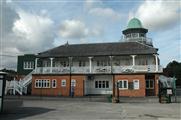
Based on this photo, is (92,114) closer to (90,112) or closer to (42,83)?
(90,112)

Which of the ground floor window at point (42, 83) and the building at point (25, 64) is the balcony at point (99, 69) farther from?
the building at point (25, 64)

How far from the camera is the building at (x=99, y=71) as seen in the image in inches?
1582

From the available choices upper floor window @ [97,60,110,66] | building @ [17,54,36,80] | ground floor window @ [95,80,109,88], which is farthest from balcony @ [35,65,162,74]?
building @ [17,54,36,80]

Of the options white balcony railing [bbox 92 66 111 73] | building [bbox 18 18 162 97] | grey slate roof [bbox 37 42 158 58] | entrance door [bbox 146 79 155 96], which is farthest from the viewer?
grey slate roof [bbox 37 42 158 58]

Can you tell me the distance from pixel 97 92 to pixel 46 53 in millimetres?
10882

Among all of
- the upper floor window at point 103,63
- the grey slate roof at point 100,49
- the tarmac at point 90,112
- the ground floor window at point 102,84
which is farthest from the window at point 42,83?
the tarmac at point 90,112

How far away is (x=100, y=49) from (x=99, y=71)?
16.1 feet

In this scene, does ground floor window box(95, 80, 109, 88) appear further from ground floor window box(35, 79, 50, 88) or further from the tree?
the tree

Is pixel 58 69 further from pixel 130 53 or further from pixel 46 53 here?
pixel 130 53

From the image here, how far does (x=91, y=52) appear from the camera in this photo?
4459 cm

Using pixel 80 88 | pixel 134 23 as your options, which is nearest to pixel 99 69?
pixel 80 88

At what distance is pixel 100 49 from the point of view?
4553cm

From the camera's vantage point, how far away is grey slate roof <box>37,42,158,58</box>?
138 feet

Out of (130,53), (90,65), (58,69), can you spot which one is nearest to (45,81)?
(58,69)
